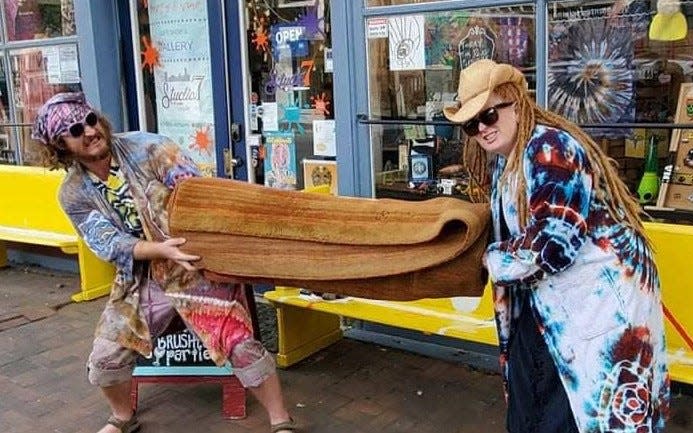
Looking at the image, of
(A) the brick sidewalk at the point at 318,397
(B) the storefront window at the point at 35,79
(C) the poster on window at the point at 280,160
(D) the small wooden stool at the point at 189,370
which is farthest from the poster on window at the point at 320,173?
(B) the storefront window at the point at 35,79

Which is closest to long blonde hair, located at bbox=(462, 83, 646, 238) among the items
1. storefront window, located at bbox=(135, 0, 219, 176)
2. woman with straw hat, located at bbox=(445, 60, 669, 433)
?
woman with straw hat, located at bbox=(445, 60, 669, 433)

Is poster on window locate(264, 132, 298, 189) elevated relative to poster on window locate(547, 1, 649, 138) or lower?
lower

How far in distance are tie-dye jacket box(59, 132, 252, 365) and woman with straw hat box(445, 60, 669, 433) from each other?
1396 millimetres

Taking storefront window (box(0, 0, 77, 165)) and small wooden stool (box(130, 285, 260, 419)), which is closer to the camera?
small wooden stool (box(130, 285, 260, 419))

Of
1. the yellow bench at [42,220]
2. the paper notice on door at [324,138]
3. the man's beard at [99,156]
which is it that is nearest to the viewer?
the man's beard at [99,156]

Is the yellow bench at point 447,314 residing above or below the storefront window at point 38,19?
below

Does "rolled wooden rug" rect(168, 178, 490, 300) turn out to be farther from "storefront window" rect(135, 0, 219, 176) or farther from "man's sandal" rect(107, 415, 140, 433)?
"storefront window" rect(135, 0, 219, 176)

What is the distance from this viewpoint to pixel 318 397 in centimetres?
408

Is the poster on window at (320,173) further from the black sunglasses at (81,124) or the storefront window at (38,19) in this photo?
the storefront window at (38,19)

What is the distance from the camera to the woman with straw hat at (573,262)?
221 cm

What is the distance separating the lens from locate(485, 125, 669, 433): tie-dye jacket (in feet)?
7.21

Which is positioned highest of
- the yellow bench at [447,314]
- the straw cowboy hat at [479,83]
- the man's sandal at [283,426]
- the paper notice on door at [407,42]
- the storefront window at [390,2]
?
→ the storefront window at [390,2]

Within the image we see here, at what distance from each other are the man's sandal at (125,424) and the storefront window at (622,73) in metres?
2.57

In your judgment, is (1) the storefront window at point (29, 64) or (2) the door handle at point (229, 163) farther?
(1) the storefront window at point (29, 64)
